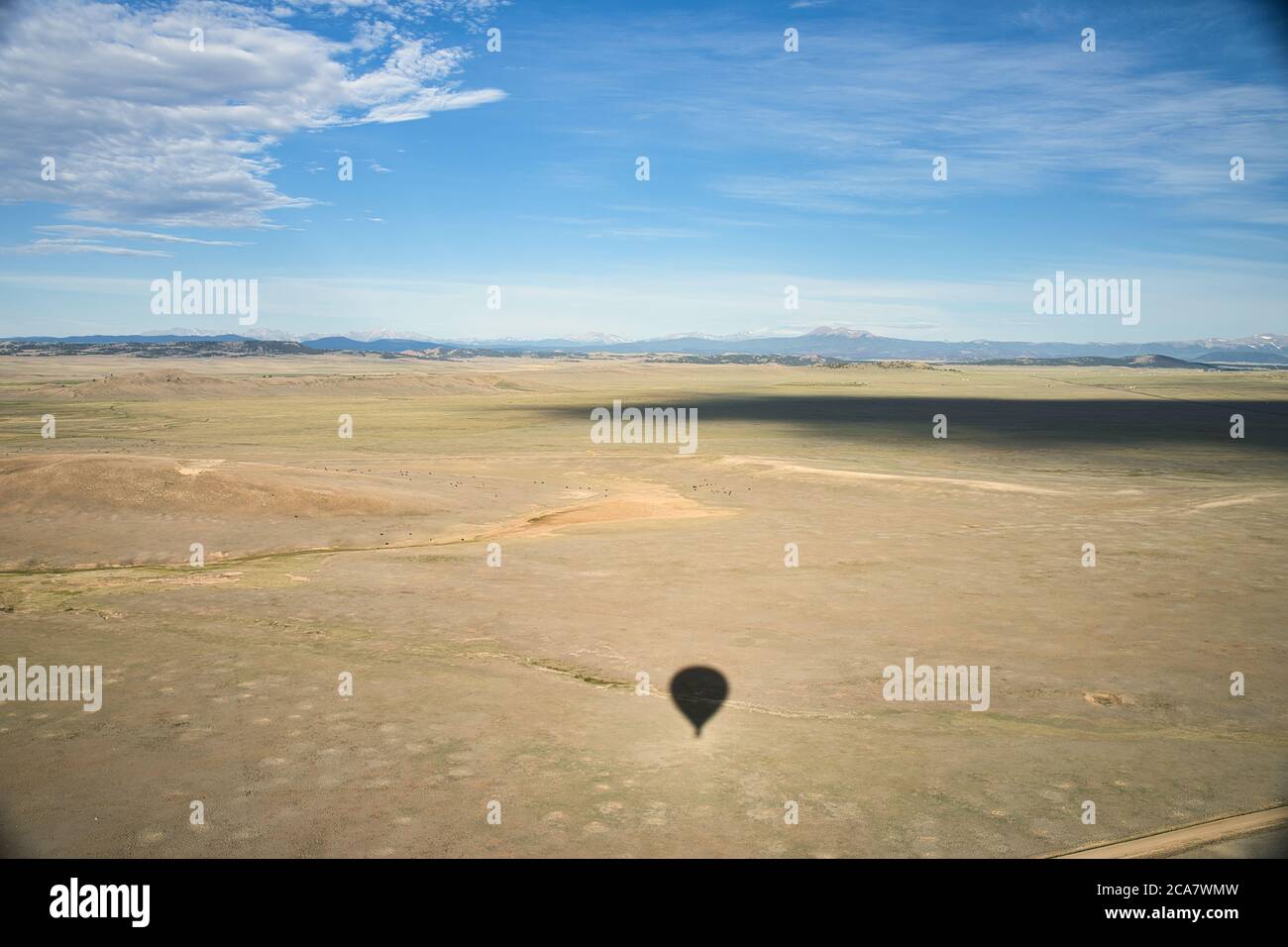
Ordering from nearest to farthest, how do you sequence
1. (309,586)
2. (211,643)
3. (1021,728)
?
(1021,728)
(211,643)
(309,586)

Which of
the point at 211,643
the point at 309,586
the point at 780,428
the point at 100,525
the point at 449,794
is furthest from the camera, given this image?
the point at 780,428

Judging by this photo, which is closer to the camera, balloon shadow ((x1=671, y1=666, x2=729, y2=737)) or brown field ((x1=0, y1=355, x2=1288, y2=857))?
brown field ((x1=0, y1=355, x2=1288, y2=857))

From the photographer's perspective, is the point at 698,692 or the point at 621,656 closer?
the point at 698,692

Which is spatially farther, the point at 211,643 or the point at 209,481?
the point at 209,481

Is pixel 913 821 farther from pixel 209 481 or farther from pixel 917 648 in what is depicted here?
pixel 209 481

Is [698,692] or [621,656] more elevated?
[621,656]

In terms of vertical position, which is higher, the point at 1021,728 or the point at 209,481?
the point at 209,481

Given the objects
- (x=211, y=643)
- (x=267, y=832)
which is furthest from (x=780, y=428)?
(x=267, y=832)

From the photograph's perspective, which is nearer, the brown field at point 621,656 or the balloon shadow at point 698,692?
the brown field at point 621,656
